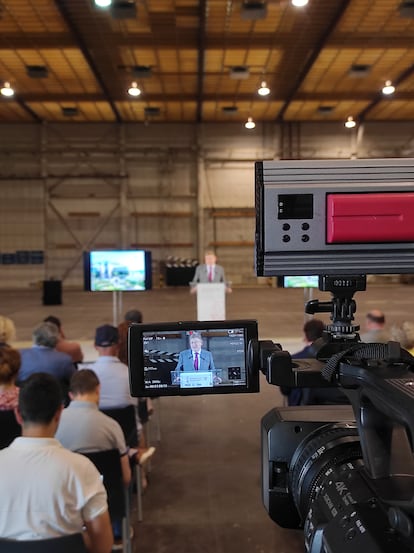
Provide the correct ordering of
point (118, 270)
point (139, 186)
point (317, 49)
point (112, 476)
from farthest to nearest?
point (139, 186) < point (317, 49) < point (118, 270) < point (112, 476)

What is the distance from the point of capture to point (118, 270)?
21.9 ft

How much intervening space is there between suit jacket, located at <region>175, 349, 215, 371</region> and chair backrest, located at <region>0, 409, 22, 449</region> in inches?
82.5

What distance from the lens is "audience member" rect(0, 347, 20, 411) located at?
3.09m

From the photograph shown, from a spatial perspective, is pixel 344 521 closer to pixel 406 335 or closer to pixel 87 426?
pixel 87 426

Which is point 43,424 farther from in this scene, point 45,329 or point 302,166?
point 45,329

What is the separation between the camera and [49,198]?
2034 cm

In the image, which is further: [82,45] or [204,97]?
[204,97]

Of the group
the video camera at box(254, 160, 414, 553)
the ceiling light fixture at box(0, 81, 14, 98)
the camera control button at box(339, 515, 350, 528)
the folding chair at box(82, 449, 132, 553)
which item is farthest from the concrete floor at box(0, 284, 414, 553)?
the ceiling light fixture at box(0, 81, 14, 98)

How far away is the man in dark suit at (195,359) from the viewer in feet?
3.71

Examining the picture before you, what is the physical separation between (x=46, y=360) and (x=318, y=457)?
11.1ft

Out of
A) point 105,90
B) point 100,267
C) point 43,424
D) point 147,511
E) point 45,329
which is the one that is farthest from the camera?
point 105,90

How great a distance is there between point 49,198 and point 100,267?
47.8ft

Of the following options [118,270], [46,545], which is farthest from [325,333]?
[118,270]

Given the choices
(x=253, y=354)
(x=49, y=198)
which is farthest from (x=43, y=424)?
(x=49, y=198)
